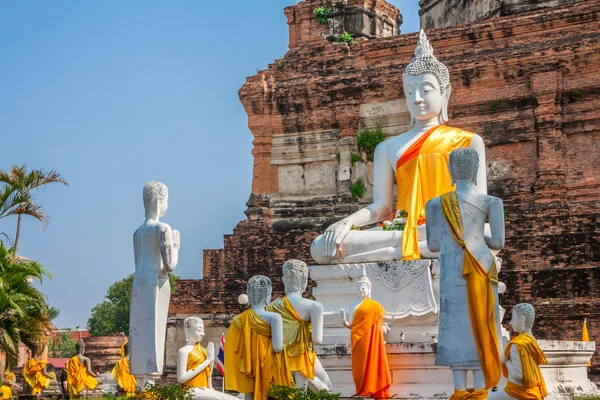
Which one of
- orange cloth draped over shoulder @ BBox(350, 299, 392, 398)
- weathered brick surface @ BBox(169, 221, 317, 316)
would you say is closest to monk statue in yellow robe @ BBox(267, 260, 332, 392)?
orange cloth draped over shoulder @ BBox(350, 299, 392, 398)

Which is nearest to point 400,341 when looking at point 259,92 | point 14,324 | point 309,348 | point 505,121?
point 309,348

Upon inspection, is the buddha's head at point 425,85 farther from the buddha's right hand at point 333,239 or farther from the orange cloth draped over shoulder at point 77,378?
the orange cloth draped over shoulder at point 77,378

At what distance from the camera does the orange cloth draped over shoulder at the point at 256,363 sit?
8.31 m

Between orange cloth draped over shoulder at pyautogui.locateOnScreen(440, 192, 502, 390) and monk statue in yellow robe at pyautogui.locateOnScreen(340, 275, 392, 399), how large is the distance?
208 cm

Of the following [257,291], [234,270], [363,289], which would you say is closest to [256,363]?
[257,291]

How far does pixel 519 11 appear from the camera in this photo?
21625 millimetres

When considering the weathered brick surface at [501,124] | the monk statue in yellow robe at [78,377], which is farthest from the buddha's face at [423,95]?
the monk statue in yellow robe at [78,377]

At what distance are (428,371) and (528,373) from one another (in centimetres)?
163

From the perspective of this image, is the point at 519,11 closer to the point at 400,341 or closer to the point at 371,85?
the point at 371,85

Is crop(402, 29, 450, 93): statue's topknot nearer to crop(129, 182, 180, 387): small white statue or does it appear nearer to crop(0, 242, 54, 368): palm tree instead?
crop(129, 182, 180, 387): small white statue

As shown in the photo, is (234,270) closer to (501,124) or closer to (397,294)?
(501,124)

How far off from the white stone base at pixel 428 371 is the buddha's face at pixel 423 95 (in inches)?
107

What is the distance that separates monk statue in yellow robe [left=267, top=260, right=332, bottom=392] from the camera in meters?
8.47

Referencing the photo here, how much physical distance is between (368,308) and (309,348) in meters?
1.08
